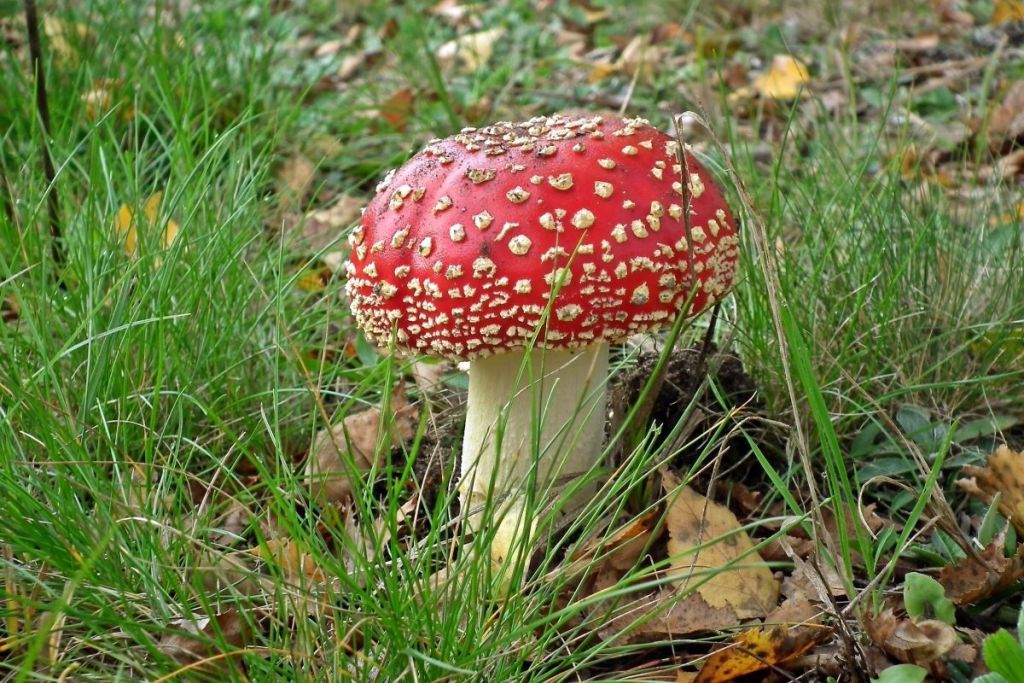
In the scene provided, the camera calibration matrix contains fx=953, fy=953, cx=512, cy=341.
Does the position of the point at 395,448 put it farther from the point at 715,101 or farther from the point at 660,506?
the point at 715,101

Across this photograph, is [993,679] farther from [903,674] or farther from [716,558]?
[716,558]

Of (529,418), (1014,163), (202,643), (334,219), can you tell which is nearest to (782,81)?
(1014,163)

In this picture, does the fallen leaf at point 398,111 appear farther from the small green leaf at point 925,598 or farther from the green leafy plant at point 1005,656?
the green leafy plant at point 1005,656

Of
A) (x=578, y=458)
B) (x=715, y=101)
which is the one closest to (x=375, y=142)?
(x=715, y=101)

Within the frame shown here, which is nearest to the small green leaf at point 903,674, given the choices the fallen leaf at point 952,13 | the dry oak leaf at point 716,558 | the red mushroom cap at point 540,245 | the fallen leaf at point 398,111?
the dry oak leaf at point 716,558

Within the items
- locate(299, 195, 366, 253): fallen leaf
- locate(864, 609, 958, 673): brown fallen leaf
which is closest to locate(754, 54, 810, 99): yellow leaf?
locate(299, 195, 366, 253): fallen leaf

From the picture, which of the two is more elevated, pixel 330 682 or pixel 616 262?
pixel 616 262
